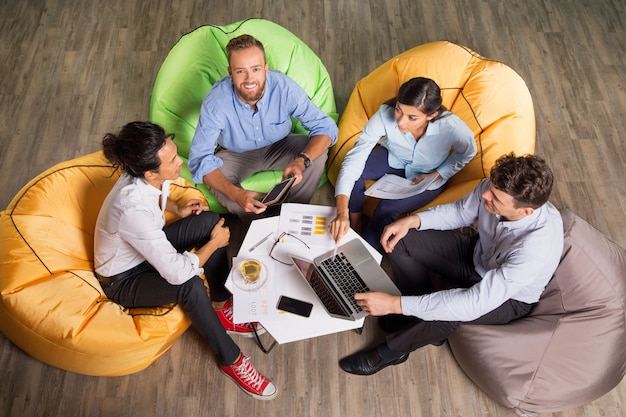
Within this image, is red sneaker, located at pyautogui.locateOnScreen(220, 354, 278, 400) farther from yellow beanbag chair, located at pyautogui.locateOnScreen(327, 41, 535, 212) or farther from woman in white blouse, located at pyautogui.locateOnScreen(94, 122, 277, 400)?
yellow beanbag chair, located at pyautogui.locateOnScreen(327, 41, 535, 212)

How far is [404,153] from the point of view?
9.20 ft

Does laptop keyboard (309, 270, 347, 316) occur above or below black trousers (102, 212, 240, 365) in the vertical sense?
above

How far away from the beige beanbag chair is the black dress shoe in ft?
1.13

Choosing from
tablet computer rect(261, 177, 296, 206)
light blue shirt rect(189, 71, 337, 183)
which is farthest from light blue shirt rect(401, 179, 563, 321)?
light blue shirt rect(189, 71, 337, 183)

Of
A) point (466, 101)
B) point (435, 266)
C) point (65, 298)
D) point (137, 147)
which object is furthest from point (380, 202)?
point (65, 298)

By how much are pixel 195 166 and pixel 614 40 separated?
3611 millimetres

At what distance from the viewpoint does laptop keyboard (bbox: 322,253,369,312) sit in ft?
7.34

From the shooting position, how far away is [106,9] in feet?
14.1

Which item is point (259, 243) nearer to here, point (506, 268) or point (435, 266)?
point (435, 266)

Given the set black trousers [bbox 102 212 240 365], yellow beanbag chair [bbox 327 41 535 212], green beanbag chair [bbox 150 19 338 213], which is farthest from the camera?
green beanbag chair [bbox 150 19 338 213]

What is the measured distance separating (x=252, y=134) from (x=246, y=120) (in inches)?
4.9

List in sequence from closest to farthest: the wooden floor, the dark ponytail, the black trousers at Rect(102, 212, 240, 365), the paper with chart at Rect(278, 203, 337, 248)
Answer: the dark ponytail, the black trousers at Rect(102, 212, 240, 365), the paper with chart at Rect(278, 203, 337, 248), the wooden floor

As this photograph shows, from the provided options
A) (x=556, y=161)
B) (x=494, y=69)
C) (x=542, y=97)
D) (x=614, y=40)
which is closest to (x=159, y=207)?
(x=494, y=69)

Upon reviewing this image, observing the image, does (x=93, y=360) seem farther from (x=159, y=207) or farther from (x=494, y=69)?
(x=494, y=69)
